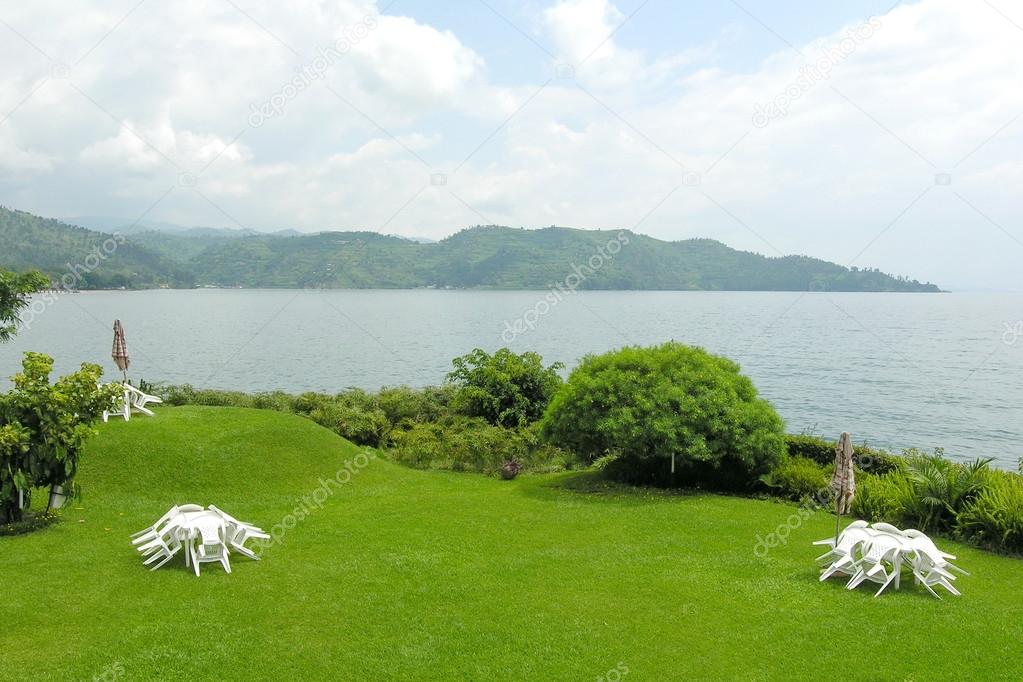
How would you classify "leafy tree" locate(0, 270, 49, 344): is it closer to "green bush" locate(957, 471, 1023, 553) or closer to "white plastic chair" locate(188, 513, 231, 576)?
"white plastic chair" locate(188, 513, 231, 576)

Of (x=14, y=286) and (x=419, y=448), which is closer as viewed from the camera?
(x=14, y=286)

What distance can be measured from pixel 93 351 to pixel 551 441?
65.8 meters

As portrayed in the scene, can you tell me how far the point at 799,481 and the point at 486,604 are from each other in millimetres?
10847

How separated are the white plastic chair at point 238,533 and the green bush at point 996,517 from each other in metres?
14.3

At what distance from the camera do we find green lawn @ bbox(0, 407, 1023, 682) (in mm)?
8797

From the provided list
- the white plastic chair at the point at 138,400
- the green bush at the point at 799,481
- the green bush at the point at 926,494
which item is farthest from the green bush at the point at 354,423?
the green bush at the point at 926,494

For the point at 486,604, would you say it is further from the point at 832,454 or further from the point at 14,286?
the point at 14,286

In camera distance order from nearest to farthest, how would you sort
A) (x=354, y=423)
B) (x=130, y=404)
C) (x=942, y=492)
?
(x=942, y=492)
(x=130, y=404)
(x=354, y=423)

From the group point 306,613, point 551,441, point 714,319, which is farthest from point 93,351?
point 714,319

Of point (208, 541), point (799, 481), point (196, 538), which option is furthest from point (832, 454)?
point (196, 538)

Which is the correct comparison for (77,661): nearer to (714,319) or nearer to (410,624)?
(410,624)

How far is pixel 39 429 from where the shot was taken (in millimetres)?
13438

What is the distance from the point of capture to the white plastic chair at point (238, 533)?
1230 centimetres

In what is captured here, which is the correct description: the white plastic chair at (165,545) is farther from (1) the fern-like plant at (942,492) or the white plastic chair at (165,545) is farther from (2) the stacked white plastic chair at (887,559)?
(1) the fern-like plant at (942,492)
